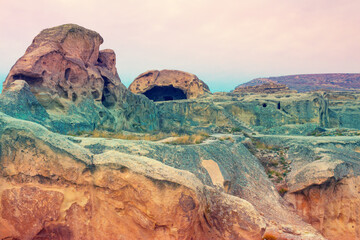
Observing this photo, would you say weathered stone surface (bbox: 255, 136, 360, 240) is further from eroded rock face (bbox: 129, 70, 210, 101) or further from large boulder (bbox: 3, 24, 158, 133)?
eroded rock face (bbox: 129, 70, 210, 101)

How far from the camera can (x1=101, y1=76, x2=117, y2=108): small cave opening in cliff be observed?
1603 cm

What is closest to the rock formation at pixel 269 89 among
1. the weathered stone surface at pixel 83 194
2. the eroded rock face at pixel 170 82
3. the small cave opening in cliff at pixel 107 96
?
the eroded rock face at pixel 170 82

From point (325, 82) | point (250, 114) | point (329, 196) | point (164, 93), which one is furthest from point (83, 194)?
point (325, 82)

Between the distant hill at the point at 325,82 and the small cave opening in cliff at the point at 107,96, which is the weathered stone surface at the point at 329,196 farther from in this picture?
the distant hill at the point at 325,82

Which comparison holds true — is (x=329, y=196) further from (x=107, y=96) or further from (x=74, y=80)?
(x=107, y=96)

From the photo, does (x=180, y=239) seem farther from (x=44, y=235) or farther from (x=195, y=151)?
(x=195, y=151)

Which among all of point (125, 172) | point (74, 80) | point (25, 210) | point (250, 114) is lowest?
point (25, 210)

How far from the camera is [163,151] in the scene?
762 cm

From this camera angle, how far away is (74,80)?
13195 mm

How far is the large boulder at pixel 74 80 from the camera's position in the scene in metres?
11.1

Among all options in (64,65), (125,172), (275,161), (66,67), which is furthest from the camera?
(66,67)

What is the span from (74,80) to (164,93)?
1848 centimetres

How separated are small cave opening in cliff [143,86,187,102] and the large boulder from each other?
40.2 ft

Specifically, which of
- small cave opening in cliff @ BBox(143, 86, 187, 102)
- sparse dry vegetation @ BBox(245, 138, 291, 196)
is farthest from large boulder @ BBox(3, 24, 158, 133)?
small cave opening in cliff @ BBox(143, 86, 187, 102)
